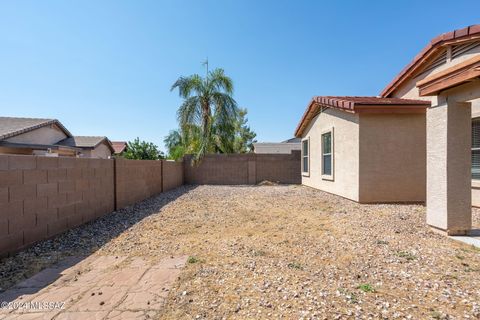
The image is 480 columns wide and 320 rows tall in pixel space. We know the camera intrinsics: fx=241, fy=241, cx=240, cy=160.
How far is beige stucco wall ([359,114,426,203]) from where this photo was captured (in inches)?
287

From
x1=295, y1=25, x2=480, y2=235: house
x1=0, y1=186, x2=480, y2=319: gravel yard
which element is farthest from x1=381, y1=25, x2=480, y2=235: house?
x1=0, y1=186, x2=480, y2=319: gravel yard

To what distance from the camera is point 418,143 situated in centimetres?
726

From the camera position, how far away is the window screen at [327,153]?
9.60m

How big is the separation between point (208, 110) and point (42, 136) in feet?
37.6

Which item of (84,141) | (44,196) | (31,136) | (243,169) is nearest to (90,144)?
(84,141)

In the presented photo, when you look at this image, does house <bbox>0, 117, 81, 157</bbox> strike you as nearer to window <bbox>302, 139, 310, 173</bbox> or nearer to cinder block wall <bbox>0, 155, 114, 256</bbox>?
cinder block wall <bbox>0, 155, 114, 256</bbox>

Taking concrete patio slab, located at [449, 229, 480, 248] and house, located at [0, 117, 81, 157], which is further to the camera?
house, located at [0, 117, 81, 157]

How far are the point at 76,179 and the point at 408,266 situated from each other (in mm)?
6162

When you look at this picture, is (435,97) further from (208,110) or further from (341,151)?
(208,110)

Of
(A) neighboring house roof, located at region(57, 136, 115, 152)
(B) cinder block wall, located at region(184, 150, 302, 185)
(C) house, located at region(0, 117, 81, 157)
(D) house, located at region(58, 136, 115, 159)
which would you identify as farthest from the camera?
(D) house, located at region(58, 136, 115, 159)

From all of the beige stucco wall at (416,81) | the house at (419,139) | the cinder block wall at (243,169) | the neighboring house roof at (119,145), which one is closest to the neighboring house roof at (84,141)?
the neighboring house roof at (119,145)

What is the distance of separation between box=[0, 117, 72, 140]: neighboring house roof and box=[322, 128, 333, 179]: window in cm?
1595

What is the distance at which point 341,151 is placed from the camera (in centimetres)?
843

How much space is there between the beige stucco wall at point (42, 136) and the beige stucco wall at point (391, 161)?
17327 millimetres
